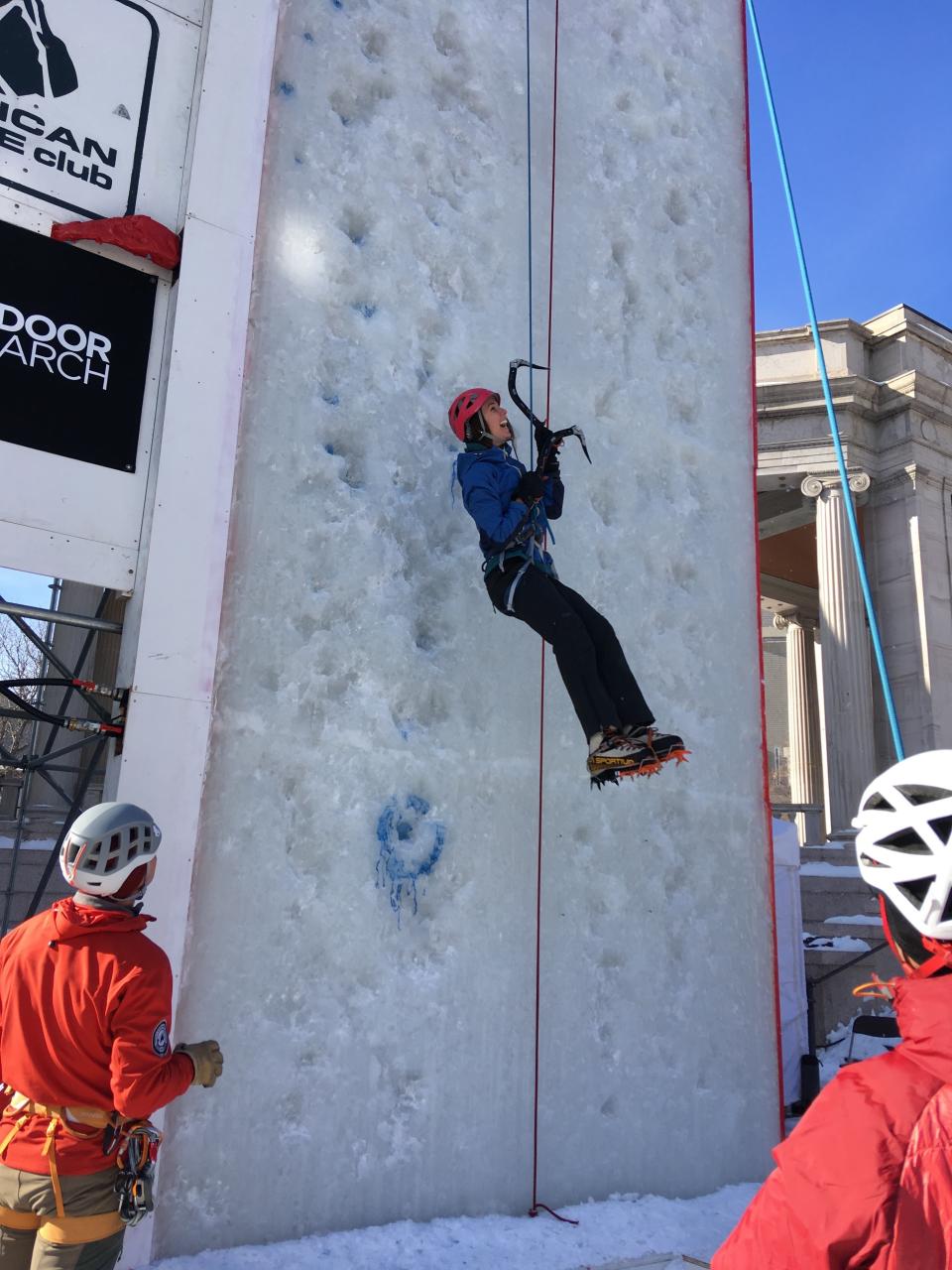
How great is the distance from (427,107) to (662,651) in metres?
3.09

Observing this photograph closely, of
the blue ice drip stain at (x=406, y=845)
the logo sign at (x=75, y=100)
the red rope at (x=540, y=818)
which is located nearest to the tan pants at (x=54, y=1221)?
the blue ice drip stain at (x=406, y=845)

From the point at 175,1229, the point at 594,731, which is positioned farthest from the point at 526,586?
the point at 175,1229

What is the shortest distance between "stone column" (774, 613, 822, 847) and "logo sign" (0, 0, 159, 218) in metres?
19.4

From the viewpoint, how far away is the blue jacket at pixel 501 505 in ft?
14.4

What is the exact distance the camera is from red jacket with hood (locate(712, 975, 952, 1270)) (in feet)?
4.44

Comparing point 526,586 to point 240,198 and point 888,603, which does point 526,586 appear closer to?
point 240,198

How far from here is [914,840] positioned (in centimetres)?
177

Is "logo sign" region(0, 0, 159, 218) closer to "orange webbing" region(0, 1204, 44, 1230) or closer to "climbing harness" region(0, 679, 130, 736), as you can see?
"climbing harness" region(0, 679, 130, 736)

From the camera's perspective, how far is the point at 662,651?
19.1ft

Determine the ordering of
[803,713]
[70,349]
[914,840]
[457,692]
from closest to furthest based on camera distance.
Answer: [914,840]
[70,349]
[457,692]
[803,713]

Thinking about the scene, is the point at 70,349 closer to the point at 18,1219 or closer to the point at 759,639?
the point at 18,1219

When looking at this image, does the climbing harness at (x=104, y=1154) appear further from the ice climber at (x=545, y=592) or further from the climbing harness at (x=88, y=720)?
the ice climber at (x=545, y=592)

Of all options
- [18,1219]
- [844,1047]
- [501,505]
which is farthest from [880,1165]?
[844,1047]

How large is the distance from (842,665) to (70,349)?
48.9 ft
